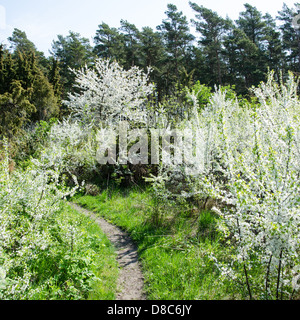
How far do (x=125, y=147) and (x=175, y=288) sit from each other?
5.76 meters

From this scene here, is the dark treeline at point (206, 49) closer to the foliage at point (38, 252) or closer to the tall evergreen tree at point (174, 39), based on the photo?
the tall evergreen tree at point (174, 39)

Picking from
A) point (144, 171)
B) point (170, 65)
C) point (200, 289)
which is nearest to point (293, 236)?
point (200, 289)

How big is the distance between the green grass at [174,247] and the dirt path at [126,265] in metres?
0.12

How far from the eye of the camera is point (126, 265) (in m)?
4.05

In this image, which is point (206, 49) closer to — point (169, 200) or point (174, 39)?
point (174, 39)

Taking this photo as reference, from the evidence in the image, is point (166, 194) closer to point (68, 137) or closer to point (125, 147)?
point (125, 147)

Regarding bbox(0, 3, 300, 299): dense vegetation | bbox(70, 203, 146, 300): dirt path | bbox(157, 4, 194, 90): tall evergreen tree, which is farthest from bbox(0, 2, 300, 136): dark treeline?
bbox(70, 203, 146, 300): dirt path

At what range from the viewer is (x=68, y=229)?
336cm

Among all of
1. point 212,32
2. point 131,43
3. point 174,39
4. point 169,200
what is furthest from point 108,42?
point 169,200

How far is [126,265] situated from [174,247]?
0.90 meters

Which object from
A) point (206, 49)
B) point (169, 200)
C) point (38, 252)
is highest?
point (206, 49)

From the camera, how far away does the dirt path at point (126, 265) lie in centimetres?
331

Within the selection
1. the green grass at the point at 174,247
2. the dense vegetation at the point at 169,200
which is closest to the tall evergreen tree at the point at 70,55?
the dense vegetation at the point at 169,200

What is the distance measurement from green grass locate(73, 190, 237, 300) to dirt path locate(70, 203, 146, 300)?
0.12 m
